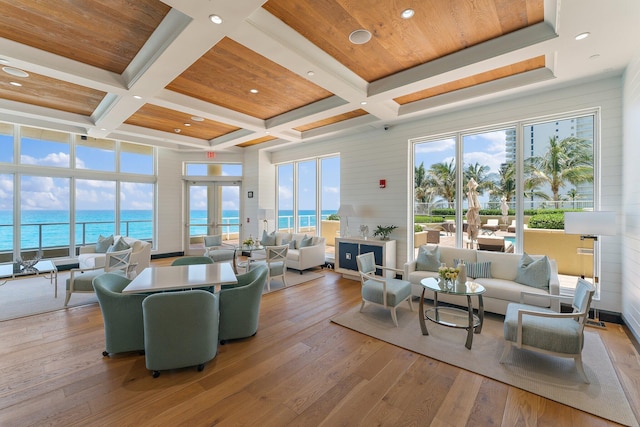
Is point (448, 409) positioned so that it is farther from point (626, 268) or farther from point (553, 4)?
point (553, 4)

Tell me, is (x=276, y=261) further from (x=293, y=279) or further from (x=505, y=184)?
(x=505, y=184)

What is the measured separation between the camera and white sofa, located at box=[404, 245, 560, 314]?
11.4 ft

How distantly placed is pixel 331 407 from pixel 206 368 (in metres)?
1.25

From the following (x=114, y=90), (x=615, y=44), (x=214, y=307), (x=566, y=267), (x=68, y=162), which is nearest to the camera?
(x=214, y=307)

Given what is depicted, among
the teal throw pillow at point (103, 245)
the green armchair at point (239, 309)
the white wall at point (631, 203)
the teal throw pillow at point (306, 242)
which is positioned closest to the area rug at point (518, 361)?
the white wall at point (631, 203)

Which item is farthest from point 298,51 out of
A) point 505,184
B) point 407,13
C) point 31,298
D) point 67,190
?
point 67,190

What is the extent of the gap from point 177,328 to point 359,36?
134 inches

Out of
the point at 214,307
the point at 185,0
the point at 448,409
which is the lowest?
the point at 448,409

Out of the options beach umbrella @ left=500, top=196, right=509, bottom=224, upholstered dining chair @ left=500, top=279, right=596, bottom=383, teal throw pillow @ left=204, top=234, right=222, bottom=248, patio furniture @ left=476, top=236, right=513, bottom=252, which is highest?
beach umbrella @ left=500, top=196, right=509, bottom=224

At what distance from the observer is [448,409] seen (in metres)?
2.10

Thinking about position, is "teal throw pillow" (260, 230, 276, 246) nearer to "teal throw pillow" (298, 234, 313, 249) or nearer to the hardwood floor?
"teal throw pillow" (298, 234, 313, 249)

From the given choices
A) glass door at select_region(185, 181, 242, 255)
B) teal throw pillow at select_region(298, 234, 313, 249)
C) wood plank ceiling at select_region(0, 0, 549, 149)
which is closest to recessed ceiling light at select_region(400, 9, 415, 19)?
wood plank ceiling at select_region(0, 0, 549, 149)

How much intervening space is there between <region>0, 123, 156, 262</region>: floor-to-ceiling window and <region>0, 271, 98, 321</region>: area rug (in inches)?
54.0

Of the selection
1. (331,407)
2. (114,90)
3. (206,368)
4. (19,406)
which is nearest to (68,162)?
(114,90)
